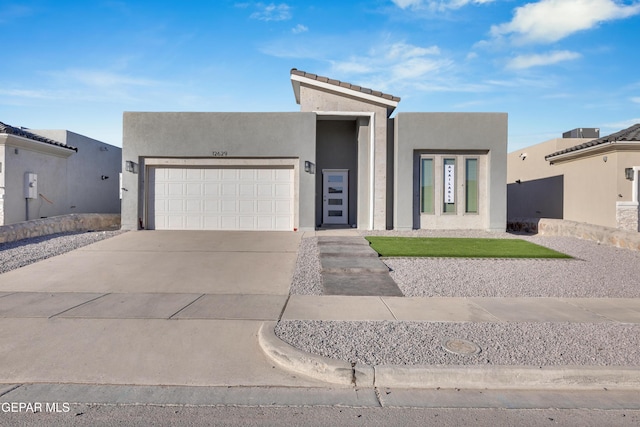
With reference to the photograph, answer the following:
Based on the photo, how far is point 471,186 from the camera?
1525 centimetres

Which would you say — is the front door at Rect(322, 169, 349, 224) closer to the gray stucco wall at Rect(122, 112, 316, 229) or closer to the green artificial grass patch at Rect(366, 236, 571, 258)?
the gray stucco wall at Rect(122, 112, 316, 229)

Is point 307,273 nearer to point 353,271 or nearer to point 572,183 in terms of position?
point 353,271

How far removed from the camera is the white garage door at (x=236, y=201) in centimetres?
1502

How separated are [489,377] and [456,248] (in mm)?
7404

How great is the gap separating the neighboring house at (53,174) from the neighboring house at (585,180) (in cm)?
2300

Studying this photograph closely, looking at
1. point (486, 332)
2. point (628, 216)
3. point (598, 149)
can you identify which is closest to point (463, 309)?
point (486, 332)

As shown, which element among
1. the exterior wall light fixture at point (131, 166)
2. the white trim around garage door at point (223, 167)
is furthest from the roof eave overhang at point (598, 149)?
the exterior wall light fixture at point (131, 166)

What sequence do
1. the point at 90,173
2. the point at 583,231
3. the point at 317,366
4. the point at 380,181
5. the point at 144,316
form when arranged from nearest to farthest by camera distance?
the point at 317,366 → the point at 144,316 → the point at 583,231 → the point at 380,181 → the point at 90,173

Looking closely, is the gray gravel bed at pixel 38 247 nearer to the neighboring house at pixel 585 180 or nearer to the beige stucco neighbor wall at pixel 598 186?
the neighboring house at pixel 585 180

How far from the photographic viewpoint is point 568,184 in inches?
777

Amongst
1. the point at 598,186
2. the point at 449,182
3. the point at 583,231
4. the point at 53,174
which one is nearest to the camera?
the point at 583,231

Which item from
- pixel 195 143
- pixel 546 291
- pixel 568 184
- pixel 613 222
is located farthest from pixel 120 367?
pixel 568 184

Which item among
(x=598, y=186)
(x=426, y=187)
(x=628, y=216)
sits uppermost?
(x=598, y=186)

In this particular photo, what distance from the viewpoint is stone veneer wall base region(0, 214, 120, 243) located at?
11930 millimetres
